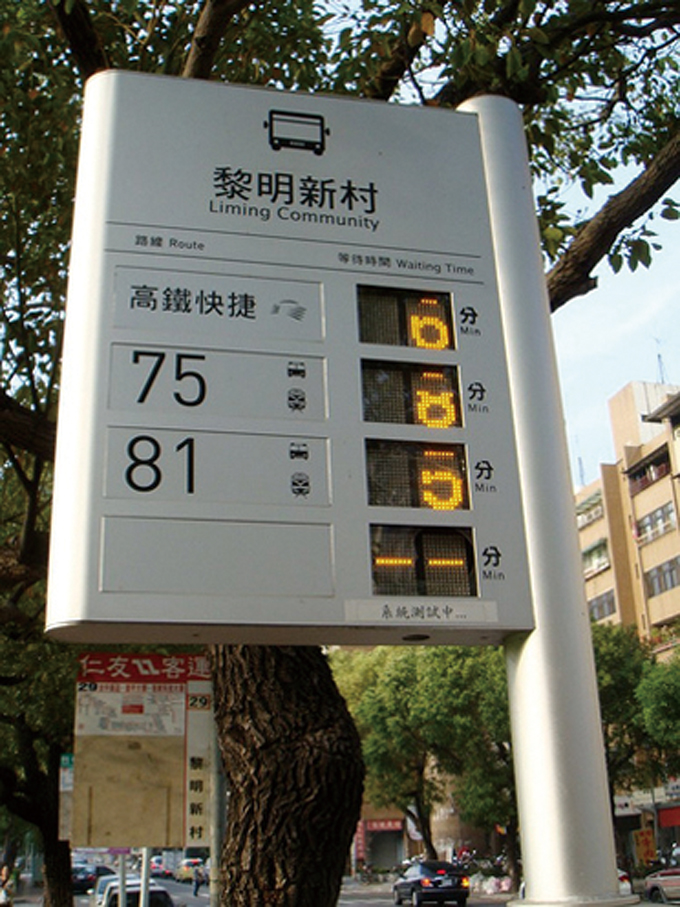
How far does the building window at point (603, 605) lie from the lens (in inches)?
1785

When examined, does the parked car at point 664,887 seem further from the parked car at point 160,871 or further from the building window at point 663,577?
the parked car at point 160,871

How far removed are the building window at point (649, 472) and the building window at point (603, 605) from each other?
15.9ft

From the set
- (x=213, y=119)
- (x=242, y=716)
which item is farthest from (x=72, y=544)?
(x=242, y=716)

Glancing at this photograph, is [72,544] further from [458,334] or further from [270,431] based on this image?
[458,334]

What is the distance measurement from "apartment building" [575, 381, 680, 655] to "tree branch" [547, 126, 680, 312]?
1332 inches

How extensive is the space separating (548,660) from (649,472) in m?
42.4

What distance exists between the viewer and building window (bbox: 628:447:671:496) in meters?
42.1

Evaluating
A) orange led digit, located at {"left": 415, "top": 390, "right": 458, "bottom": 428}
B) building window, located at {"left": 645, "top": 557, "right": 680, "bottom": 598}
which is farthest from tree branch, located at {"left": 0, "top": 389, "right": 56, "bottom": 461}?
building window, located at {"left": 645, "top": 557, "right": 680, "bottom": 598}

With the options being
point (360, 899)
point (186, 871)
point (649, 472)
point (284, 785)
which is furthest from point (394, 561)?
point (186, 871)

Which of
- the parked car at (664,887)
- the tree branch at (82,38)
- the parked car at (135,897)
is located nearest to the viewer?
the tree branch at (82,38)

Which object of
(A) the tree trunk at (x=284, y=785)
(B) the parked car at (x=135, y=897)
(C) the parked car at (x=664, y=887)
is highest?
(A) the tree trunk at (x=284, y=785)

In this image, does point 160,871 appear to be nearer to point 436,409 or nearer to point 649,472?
point 649,472

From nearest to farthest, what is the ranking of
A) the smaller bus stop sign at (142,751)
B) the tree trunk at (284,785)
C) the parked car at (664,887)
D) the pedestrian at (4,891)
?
the tree trunk at (284,785) → the smaller bus stop sign at (142,751) → the pedestrian at (4,891) → the parked car at (664,887)

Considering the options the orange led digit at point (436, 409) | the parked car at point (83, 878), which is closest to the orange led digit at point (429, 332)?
the orange led digit at point (436, 409)
